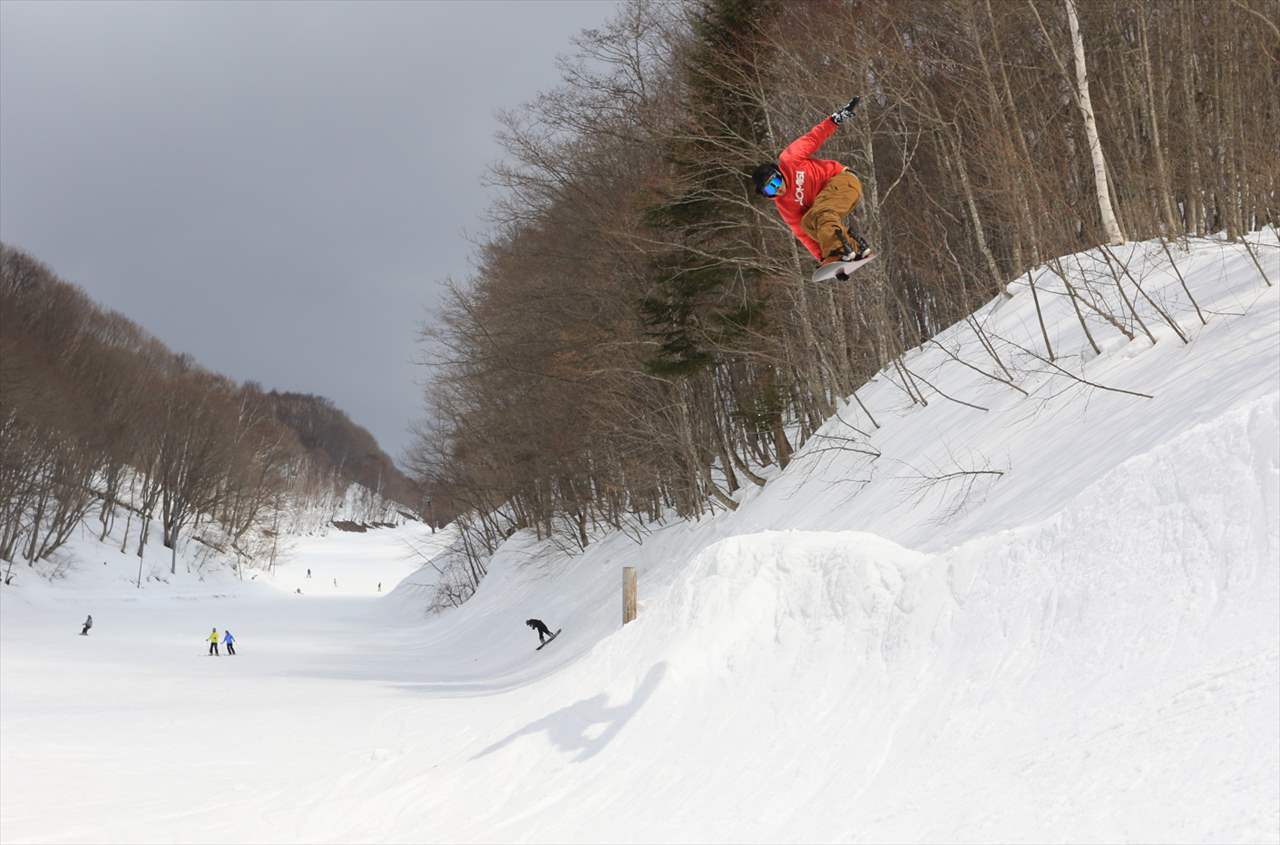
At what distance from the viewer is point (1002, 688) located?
214 inches

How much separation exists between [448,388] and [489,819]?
30527mm

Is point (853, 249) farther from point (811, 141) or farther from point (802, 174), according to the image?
point (811, 141)

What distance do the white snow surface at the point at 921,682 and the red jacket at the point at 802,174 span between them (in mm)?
2897

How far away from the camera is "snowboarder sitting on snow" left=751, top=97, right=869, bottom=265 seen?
774 cm

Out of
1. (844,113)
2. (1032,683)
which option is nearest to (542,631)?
(844,113)

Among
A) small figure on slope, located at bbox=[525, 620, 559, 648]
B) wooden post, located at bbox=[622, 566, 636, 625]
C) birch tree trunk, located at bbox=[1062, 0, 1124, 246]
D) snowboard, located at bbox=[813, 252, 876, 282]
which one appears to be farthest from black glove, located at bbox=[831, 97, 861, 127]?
small figure on slope, located at bbox=[525, 620, 559, 648]

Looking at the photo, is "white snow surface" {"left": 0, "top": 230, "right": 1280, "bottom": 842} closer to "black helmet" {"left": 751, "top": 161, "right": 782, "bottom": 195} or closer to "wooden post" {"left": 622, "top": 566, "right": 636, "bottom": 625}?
"wooden post" {"left": 622, "top": 566, "right": 636, "bottom": 625}

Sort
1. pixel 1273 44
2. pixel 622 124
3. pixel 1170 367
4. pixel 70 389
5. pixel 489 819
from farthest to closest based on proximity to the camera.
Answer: pixel 70 389
pixel 622 124
pixel 1273 44
pixel 1170 367
pixel 489 819

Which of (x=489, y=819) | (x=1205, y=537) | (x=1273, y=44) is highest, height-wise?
(x=1273, y=44)

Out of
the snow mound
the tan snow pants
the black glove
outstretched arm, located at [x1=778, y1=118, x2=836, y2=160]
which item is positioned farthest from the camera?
the tan snow pants

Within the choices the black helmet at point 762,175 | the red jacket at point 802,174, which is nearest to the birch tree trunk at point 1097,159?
the red jacket at point 802,174

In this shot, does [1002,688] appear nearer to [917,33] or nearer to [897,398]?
[897,398]

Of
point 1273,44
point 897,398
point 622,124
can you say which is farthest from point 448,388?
point 1273,44


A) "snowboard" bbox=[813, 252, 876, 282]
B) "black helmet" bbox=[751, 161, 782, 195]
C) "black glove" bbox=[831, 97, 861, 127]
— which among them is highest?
"black glove" bbox=[831, 97, 861, 127]
